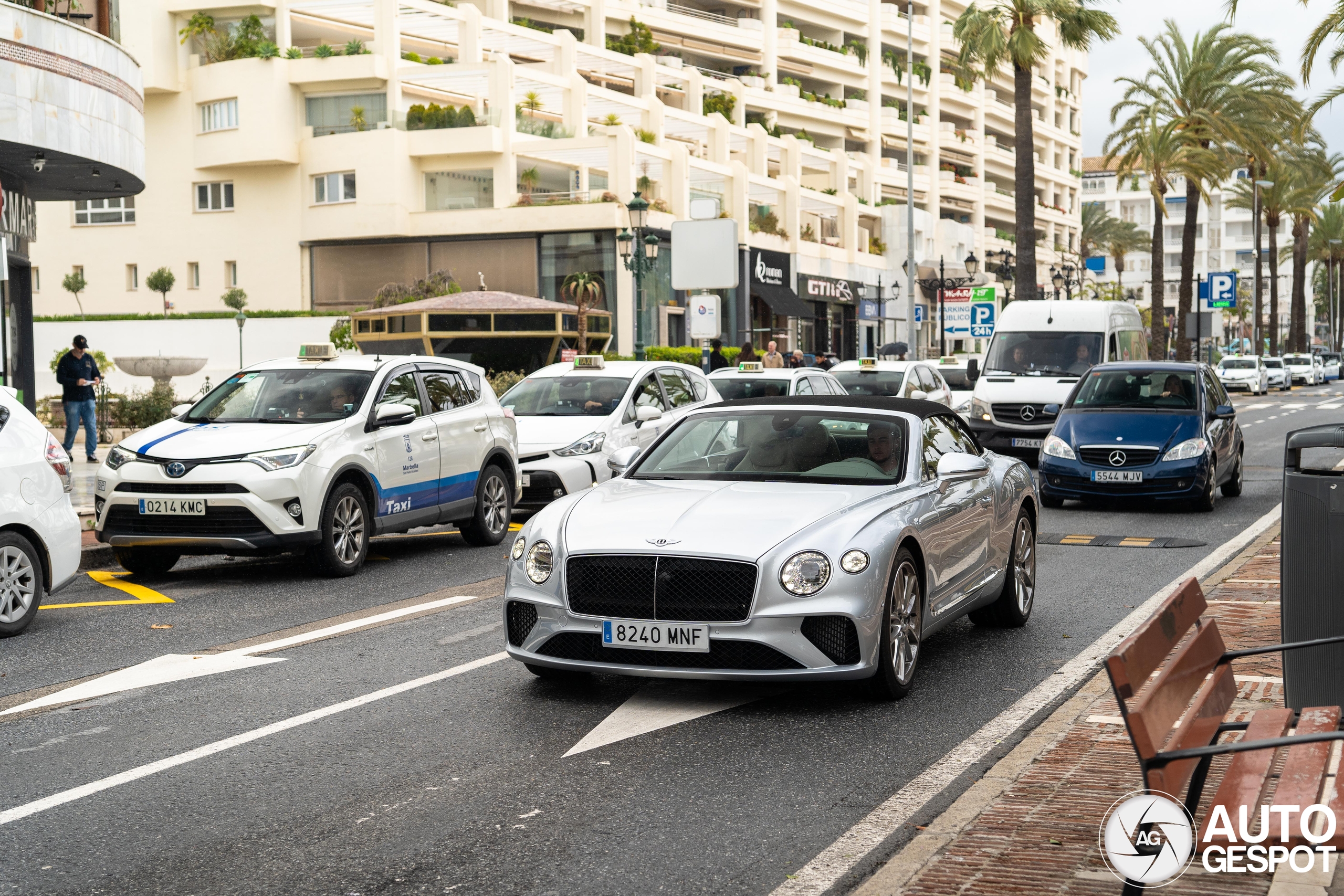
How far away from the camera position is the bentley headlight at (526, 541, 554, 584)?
22.5 feet

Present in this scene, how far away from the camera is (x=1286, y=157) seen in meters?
63.0

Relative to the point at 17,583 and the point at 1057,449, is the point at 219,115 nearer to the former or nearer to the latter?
the point at 1057,449

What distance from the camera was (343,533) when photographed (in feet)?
38.2

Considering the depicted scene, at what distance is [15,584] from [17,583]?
2 centimetres

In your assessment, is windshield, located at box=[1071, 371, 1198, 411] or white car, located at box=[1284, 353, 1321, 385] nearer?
windshield, located at box=[1071, 371, 1198, 411]

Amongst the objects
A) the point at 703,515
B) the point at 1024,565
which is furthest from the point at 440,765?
the point at 1024,565

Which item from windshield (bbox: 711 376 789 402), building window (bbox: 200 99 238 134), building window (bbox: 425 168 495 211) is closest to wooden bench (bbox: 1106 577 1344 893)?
windshield (bbox: 711 376 789 402)

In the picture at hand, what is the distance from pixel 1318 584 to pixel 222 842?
4.04 m

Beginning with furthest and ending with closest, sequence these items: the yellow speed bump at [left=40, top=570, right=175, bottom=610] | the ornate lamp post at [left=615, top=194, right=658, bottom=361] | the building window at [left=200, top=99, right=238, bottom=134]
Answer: the building window at [left=200, top=99, right=238, bottom=134] < the ornate lamp post at [left=615, top=194, right=658, bottom=361] < the yellow speed bump at [left=40, top=570, right=175, bottom=610]

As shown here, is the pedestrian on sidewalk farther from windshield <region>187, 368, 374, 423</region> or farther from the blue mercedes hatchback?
the blue mercedes hatchback

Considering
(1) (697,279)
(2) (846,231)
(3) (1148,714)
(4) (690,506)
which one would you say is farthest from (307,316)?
(3) (1148,714)

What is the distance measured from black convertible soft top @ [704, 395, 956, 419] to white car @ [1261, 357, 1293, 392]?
6117 centimetres

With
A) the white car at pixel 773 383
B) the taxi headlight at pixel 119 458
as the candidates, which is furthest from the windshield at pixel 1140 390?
the taxi headlight at pixel 119 458

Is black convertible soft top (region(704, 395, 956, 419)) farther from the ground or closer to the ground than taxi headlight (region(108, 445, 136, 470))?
farther from the ground
